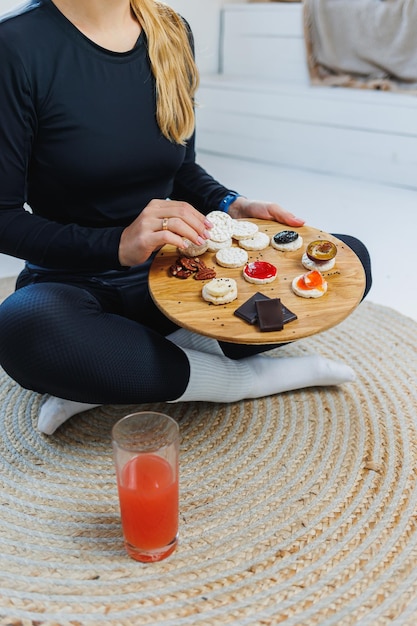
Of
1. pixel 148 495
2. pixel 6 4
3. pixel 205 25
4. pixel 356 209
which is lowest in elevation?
pixel 356 209

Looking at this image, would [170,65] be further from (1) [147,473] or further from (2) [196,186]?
(1) [147,473]

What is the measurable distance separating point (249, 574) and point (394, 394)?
1.75ft

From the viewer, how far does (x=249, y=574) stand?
0.85m

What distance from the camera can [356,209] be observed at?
227cm

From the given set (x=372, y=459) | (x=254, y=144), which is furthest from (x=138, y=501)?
(x=254, y=144)

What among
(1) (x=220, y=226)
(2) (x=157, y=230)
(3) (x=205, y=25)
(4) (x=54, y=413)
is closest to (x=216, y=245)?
(1) (x=220, y=226)

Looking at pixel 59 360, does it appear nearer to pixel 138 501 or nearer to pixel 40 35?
pixel 138 501

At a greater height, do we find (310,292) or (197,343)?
(310,292)

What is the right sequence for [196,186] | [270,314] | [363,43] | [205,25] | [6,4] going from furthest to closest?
[205,25] → [363,43] → [6,4] → [196,186] → [270,314]

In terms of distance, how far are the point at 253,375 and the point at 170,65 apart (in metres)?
0.57

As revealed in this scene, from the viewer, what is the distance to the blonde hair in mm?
1085

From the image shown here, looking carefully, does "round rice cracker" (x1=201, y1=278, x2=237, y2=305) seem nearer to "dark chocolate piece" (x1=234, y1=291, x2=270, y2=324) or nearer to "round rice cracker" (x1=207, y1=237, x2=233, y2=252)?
"dark chocolate piece" (x1=234, y1=291, x2=270, y2=324)

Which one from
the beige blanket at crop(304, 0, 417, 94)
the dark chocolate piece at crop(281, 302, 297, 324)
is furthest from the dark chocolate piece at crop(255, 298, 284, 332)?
the beige blanket at crop(304, 0, 417, 94)

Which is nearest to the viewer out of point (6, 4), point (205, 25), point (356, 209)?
point (6, 4)
